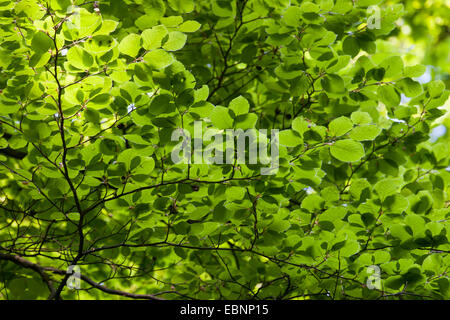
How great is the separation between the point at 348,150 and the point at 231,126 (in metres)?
0.59

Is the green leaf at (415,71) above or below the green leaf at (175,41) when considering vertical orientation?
above

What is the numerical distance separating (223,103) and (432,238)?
161 centimetres

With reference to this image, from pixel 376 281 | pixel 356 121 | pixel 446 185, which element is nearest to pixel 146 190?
pixel 356 121

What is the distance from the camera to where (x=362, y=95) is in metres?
2.28

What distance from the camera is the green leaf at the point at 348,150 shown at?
1.75m

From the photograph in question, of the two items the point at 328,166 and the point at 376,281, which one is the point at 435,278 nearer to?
the point at 376,281

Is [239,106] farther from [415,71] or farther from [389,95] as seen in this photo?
[415,71]

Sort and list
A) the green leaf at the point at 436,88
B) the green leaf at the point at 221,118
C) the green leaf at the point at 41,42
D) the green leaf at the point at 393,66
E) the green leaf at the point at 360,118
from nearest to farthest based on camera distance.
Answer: the green leaf at the point at 41,42, the green leaf at the point at 221,118, the green leaf at the point at 360,118, the green leaf at the point at 393,66, the green leaf at the point at 436,88

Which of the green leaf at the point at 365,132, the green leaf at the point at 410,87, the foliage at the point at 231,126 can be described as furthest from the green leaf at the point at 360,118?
the green leaf at the point at 410,87

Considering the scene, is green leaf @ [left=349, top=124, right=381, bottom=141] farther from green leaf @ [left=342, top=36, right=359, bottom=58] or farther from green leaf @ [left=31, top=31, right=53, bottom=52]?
green leaf @ [left=31, top=31, right=53, bottom=52]

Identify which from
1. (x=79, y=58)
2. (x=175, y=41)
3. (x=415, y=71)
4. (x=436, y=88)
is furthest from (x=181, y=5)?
(x=436, y=88)

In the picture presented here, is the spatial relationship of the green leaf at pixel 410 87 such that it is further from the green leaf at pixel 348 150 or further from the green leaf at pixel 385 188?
the green leaf at pixel 348 150

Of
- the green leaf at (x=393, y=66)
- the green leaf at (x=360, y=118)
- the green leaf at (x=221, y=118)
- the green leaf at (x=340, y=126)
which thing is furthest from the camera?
the green leaf at (x=393, y=66)

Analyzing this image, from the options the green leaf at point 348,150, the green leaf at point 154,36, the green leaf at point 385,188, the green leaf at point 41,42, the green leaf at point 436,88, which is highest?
the green leaf at point 436,88
